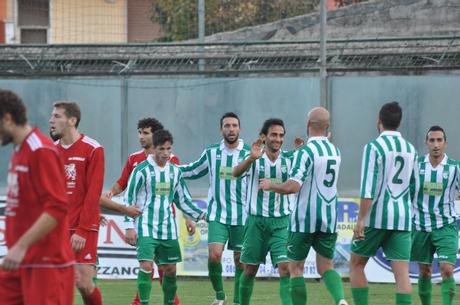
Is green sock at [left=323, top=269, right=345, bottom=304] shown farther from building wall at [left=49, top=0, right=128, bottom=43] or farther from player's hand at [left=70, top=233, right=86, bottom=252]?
building wall at [left=49, top=0, right=128, bottom=43]

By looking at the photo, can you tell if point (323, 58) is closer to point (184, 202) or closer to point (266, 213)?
point (184, 202)

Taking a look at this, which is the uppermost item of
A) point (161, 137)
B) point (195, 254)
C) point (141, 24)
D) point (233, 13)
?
point (141, 24)

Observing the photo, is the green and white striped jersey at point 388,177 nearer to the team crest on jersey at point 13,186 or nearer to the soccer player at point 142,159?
the soccer player at point 142,159

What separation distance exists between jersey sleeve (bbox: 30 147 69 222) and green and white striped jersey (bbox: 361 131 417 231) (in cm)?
430

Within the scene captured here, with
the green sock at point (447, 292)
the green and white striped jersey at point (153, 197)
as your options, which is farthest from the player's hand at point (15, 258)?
the green sock at point (447, 292)

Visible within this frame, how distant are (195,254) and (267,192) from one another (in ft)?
21.8

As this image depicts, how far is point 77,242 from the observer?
11.0 metres

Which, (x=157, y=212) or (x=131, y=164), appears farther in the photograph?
(x=131, y=164)

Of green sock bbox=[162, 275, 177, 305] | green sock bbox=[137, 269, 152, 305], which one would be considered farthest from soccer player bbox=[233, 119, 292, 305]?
green sock bbox=[137, 269, 152, 305]

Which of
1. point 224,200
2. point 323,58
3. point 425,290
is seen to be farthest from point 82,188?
point 323,58

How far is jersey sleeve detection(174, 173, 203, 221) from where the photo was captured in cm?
1380

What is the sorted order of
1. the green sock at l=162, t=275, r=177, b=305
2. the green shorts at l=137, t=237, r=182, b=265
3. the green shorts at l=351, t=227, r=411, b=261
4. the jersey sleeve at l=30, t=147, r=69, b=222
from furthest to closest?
the green shorts at l=137, t=237, r=182, b=265, the green sock at l=162, t=275, r=177, b=305, the green shorts at l=351, t=227, r=411, b=261, the jersey sleeve at l=30, t=147, r=69, b=222

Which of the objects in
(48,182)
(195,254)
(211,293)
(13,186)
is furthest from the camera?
(195,254)

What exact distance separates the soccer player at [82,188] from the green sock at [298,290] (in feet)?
6.50
